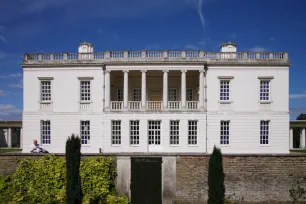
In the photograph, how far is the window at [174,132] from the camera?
72.8 feet

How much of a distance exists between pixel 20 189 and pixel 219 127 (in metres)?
17.3

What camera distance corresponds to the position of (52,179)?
1114cm

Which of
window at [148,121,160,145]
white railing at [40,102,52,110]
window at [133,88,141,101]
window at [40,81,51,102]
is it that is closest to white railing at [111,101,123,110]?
window at [133,88,141,101]

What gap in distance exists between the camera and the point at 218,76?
73.9 ft

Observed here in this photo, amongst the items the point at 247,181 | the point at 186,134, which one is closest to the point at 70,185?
the point at 247,181

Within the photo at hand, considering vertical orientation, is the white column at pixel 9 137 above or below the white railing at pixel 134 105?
below

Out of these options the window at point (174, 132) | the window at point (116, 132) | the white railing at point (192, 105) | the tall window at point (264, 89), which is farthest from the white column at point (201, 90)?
the window at point (116, 132)

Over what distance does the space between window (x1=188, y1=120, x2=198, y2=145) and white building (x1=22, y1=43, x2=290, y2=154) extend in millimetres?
98

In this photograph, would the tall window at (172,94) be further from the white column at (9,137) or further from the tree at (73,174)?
the white column at (9,137)

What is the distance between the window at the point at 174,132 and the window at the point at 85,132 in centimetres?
842

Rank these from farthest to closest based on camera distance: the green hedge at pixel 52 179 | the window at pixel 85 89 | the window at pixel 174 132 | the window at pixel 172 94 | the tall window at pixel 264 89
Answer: the window at pixel 172 94 → the window at pixel 85 89 → the tall window at pixel 264 89 → the window at pixel 174 132 → the green hedge at pixel 52 179

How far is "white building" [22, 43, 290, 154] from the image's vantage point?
2208 centimetres

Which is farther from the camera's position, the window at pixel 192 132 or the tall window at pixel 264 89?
the tall window at pixel 264 89

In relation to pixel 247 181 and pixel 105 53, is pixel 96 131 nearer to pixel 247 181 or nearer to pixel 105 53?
pixel 105 53
